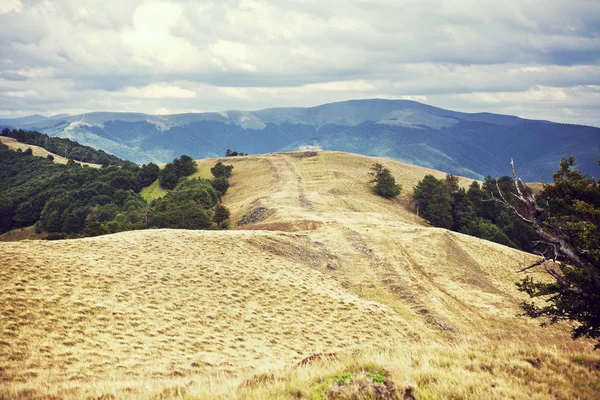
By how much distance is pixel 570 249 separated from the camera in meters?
9.63

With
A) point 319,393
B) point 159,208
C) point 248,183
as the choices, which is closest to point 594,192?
point 319,393

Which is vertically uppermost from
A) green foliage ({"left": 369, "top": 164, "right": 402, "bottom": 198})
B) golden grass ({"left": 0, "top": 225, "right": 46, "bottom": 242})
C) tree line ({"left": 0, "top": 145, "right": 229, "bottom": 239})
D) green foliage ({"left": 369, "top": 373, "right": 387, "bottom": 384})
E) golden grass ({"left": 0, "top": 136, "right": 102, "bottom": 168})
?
golden grass ({"left": 0, "top": 136, "right": 102, "bottom": 168})

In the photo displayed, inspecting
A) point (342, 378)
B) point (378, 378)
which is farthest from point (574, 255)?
point (342, 378)

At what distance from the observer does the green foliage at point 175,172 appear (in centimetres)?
11044

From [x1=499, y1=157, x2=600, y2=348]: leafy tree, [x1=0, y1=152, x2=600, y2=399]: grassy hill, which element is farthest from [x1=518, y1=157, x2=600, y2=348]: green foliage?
[x1=0, y1=152, x2=600, y2=399]: grassy hill

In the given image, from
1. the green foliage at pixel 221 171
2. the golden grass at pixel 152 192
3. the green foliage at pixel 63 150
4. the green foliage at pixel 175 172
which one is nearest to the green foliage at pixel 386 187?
the green foliage at pixel 221 171

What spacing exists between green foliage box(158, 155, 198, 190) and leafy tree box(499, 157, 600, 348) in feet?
346

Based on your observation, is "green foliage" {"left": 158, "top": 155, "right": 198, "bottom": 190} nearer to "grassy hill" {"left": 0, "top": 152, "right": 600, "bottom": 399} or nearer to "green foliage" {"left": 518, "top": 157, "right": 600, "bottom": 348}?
"grassy hill" {"left": 0, "top": 152, "right": 600, "bottom": 399}

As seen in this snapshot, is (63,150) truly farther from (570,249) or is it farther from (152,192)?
(570,249)

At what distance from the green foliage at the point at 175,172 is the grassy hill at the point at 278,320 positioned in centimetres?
6962

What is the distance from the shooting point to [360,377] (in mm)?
8445

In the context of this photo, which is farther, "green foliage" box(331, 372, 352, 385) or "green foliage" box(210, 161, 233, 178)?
"green foliage" box(210, 161, 233, 178)

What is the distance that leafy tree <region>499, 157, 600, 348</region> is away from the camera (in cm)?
953

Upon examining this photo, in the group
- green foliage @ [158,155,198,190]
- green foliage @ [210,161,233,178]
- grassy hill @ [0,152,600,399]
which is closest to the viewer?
grassy hill @ [0,152,600,399]
